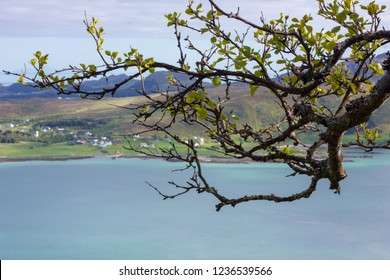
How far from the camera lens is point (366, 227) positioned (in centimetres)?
12600

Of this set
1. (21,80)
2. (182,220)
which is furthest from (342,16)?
(182,220)

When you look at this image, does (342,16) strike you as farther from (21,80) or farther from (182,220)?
(182,220)

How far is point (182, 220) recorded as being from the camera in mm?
144000

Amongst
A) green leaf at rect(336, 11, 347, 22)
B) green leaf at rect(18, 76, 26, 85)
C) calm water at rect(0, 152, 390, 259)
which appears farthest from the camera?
calm water at rect(0, 152, 390, 259)

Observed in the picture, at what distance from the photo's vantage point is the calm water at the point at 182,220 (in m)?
116

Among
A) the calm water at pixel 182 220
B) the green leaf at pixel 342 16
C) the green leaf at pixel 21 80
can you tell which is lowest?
A: the calm water at pixel 182 220

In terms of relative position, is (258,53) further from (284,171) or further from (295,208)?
(284,171)

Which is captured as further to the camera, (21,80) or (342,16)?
(21,80)

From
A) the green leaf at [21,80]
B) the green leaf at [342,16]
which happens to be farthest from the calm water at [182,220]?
the green leaf at [342,16]

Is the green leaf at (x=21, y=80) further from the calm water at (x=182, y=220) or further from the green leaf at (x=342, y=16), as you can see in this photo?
the calm water at (x=182, y=220)

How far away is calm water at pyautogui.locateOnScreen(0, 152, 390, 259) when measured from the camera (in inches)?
4557

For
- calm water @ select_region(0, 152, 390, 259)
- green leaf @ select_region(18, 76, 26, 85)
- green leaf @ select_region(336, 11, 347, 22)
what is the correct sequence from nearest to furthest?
green leaf @ select_region(336, 11, 347, 22), green leaf @ select_region(18, 76, 26, 85), calm water @ select_region(0, 152, 390, 259)

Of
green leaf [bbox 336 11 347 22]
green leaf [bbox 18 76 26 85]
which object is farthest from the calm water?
green leaf [bbox 336 11 347 22]

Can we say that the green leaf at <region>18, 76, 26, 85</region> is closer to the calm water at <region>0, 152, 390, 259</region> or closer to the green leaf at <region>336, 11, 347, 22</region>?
the green leaf at <region>336, 11, 347, 22</region>
